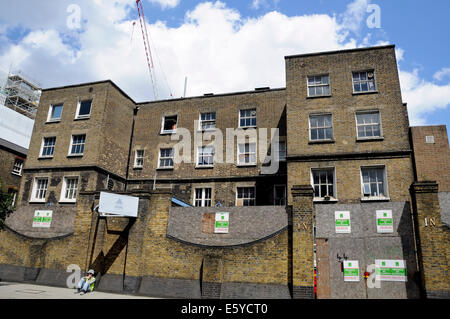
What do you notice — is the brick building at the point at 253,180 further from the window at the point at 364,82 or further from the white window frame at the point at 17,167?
the white window frame at the point at 17,167

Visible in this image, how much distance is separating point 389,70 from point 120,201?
1671 cm

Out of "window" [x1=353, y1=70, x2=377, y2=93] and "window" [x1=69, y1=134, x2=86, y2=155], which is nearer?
"window" [x1=353, y1=70, x2=377, y2=93]

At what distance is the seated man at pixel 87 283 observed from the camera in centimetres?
1498

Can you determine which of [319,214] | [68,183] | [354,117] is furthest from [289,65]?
[68,183]

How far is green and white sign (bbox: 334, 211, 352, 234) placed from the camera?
46.8ft

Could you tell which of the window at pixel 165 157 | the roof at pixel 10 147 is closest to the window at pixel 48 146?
the window at pixel 165 157

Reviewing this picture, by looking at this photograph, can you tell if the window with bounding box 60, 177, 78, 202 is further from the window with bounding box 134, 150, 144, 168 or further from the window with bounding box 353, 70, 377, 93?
the window with bounding box 353, 70, 377, 93

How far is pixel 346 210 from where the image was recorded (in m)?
14.5

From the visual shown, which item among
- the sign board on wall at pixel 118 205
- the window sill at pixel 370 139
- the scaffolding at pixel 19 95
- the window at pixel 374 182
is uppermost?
the scaffolding at pixel 19 95

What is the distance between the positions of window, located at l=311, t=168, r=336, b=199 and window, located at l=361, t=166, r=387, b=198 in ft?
5.32

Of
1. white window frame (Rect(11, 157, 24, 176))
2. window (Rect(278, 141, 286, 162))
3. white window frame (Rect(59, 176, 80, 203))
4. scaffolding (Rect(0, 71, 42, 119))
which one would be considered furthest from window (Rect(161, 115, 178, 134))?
scaffolding (Rect(0, 71, 42, 119))

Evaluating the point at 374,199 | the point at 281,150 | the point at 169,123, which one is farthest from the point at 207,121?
the point at 374,199

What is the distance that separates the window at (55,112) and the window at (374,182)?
73.7ft
